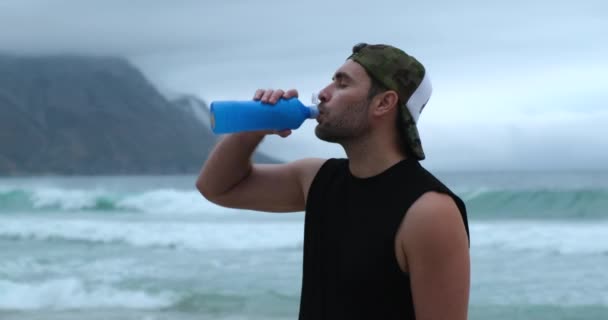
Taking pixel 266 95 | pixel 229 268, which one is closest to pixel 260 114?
pixel 266 95

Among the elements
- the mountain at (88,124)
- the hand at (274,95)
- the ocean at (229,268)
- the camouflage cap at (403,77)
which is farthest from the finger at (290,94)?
the mountain at (88,124)

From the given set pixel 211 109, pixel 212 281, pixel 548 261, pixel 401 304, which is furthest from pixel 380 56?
pixel 548 261

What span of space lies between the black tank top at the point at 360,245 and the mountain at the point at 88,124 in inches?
5204

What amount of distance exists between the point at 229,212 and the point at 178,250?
10985 millimetres

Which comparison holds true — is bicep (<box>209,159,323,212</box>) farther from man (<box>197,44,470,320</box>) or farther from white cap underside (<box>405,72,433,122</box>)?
white cap underside (<box>405,72,433,122</box>)

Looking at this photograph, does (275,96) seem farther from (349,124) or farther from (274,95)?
(349,124)

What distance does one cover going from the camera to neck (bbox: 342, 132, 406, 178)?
2.38 metres

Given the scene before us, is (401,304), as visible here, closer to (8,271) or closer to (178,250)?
(8,271)

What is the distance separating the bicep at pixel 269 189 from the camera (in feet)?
Answer: 9.17

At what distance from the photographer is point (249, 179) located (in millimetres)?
2812

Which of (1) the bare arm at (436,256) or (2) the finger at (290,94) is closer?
(1) the bare arm at (436,256)

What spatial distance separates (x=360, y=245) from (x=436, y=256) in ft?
0.71

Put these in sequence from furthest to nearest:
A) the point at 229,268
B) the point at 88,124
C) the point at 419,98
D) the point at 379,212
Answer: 1. the point at 88,124
2. the point at 229,268
3. the point at 419,98
4. the point at 379,212

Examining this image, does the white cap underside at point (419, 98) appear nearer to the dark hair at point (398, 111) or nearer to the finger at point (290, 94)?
the dark hair at point (398, 111)
